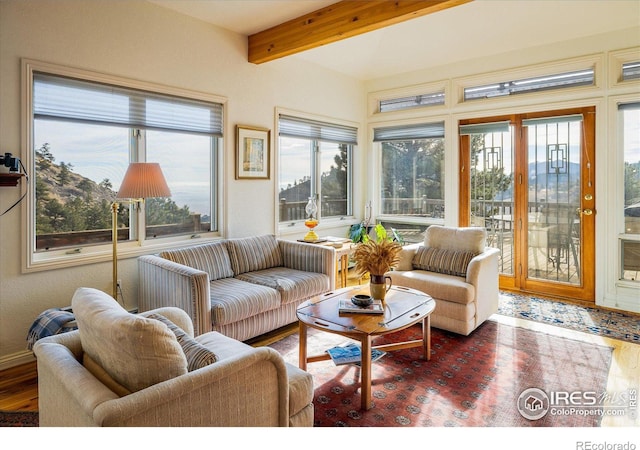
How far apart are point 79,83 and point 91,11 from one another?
1.88 ft

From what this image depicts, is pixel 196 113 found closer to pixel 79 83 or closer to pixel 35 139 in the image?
pixel 79 83

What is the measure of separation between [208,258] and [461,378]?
229 cm

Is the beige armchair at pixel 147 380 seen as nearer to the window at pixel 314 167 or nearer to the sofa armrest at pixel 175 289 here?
the sofa armrest at pixel 175 289

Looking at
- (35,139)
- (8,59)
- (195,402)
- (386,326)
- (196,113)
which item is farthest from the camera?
(196,113)

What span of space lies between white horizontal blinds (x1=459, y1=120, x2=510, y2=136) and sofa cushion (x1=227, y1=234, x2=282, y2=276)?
2.82 meters

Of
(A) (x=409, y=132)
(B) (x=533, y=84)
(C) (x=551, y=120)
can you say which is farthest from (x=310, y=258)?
(B) (x=533, y=84)

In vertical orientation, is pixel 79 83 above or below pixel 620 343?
above

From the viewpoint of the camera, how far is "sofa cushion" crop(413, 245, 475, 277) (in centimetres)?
382

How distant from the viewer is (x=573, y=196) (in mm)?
4523

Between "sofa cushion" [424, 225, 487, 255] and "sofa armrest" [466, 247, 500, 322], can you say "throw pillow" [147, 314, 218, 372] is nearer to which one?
"sofa armrest" [466, 247, 500, 322]

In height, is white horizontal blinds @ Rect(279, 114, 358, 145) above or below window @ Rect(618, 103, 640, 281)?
above

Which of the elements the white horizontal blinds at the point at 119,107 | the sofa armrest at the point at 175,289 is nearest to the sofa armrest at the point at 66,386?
the sofa armrest at the point at 175,289

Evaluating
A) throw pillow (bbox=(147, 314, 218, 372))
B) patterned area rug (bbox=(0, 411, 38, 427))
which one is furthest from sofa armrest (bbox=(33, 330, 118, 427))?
patterned area rug (bbox=(0, 411, 38, 427))
